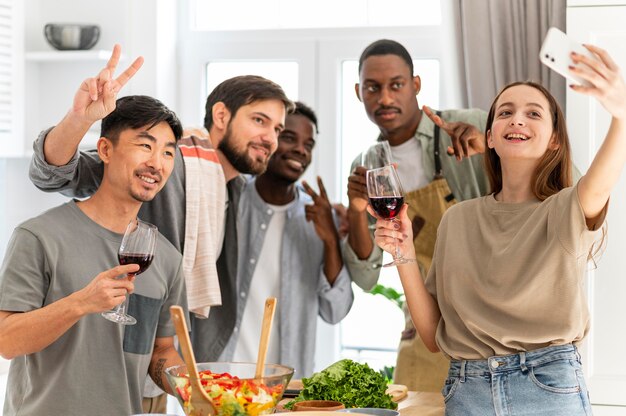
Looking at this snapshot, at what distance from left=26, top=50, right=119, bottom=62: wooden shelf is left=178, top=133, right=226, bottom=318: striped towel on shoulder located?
3.79 feet

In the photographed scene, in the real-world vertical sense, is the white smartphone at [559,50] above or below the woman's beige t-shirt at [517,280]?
above

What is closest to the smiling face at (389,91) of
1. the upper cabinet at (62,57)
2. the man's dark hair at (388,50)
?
the man's dark hair at (388,50)

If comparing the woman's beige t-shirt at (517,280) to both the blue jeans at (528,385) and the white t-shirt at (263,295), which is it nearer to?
the blue jeans at (528,385)

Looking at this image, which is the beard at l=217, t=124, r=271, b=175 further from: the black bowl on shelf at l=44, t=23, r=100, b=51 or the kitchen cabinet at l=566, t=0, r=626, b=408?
the black bowl on shelf at l=44, t=23, r=100, b=51

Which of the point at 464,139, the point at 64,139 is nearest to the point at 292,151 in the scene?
the point at 464,139

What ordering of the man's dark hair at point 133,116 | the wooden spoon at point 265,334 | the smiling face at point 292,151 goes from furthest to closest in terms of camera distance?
the smiling face at point 292,151, the man's dark hair at point 133,116, the wooden spoon at point 265,334

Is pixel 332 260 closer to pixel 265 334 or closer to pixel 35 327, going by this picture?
pixel 35 327

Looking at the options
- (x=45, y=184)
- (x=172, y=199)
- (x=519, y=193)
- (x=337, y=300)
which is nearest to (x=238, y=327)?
(x=337, y=300)

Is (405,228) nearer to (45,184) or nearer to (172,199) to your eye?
(172,199)

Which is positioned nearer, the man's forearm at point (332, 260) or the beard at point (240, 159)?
the beard at point (240, 159)

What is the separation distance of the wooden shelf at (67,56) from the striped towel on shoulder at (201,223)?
1.15 meters

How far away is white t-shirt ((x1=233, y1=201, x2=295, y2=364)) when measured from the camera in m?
3.32

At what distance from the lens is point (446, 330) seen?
7.48 feet

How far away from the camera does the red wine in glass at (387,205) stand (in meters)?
2.19
